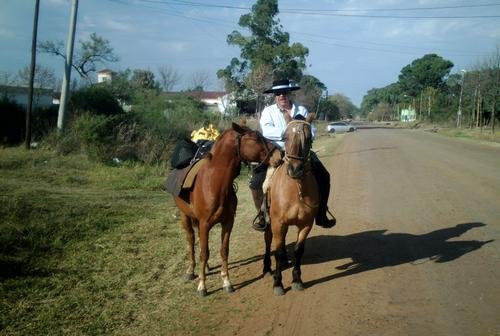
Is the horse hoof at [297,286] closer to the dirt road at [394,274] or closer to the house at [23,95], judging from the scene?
the dirt road at [394,274]

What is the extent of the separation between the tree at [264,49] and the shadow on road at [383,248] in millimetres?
43077

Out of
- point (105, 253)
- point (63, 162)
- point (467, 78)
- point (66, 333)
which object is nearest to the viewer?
point (66, 333)

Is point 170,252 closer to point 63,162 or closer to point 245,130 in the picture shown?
point 245,130

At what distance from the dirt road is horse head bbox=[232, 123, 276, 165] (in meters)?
1.70

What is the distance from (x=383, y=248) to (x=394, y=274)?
121 cm

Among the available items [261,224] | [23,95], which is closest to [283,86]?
[261,224]

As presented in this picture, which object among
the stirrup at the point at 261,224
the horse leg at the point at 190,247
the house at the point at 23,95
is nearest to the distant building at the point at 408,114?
the house at the point at 23,95

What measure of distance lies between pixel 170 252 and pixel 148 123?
13.4 m

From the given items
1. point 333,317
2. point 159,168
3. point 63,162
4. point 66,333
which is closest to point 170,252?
point 66,333

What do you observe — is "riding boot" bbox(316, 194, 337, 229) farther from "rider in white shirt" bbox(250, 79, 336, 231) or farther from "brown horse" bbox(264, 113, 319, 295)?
"brown horse" bbox(264, 113, 319, 295)

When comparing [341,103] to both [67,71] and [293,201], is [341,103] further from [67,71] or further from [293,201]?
[293,201]

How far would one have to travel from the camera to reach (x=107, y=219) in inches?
337

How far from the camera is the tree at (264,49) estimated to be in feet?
168

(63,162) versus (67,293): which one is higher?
(63,162)
